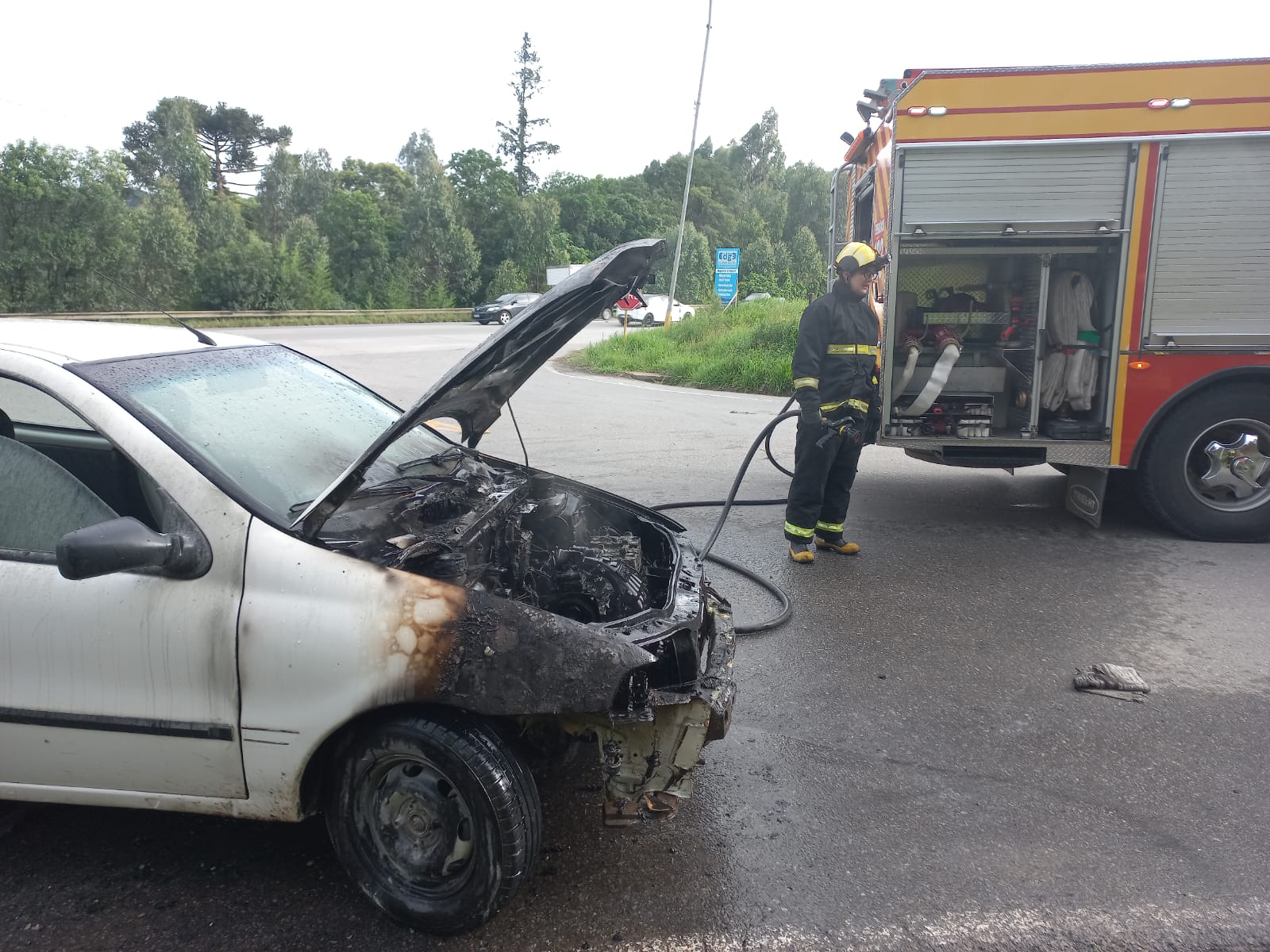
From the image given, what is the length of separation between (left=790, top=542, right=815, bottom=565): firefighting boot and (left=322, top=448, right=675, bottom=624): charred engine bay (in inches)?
93.9

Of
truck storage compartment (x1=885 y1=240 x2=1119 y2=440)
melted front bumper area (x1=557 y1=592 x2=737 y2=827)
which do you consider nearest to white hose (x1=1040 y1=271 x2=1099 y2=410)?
truck storage compartment (x1=885 y1=240 x2=1119 y2=440)

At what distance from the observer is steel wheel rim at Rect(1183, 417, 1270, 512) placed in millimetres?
6016

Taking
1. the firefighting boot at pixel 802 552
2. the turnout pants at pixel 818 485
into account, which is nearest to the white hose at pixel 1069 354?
the turnout pants at pixel 818 485

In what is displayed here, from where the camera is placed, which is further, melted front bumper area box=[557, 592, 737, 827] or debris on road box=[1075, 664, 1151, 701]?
debris on road box=[1075, 664, 1151, 701]

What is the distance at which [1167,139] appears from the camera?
18.9 ft

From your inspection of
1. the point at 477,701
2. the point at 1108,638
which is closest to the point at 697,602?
the point at 477,701

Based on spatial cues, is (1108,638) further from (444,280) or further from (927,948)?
(444,280)

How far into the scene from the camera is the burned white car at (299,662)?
2.33m

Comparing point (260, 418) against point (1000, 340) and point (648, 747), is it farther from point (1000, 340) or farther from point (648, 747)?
point (1000, 340)

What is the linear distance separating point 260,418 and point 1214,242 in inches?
230

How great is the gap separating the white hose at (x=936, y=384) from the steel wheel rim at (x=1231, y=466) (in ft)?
5.25

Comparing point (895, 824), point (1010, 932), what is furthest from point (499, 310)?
point (1010, 932)

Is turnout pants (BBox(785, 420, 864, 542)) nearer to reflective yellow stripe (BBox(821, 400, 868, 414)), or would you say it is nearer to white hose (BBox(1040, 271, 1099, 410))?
reflective yellow stripe (BBox(821, 400, 868, 414))

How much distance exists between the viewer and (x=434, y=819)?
2404 millimetres
